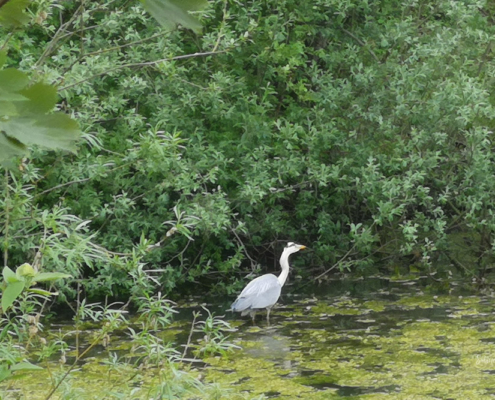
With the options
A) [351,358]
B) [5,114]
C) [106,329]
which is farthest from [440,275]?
[5,114]

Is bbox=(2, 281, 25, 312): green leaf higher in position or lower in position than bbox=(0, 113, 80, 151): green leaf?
lower

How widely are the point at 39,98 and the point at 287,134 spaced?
793 cm

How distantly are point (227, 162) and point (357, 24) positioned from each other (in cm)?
227

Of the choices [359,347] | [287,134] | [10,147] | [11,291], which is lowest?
[359,347]

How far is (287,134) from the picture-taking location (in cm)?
846

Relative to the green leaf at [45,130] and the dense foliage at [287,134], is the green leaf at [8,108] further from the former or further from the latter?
the dense foliage at [287,134]

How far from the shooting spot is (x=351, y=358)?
657 cm

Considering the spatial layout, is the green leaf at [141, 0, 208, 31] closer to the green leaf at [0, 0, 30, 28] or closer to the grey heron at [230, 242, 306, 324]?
the green leaf at [0, 0, 30, 28]

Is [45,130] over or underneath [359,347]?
over

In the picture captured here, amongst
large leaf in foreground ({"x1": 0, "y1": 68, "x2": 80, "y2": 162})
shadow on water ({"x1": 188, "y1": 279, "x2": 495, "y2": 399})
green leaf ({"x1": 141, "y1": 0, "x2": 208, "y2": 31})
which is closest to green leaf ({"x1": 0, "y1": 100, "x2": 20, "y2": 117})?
large leaf in foreground ({"x1": 0, "y1": 68, "x2": 80, "y2": 162})

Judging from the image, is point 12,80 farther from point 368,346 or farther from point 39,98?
point 368,346

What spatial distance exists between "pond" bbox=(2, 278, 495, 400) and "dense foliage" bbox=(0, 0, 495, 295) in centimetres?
55

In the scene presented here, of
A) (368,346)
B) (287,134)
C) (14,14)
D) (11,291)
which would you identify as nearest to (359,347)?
(368,346)

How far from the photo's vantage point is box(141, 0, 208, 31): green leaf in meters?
0.57
